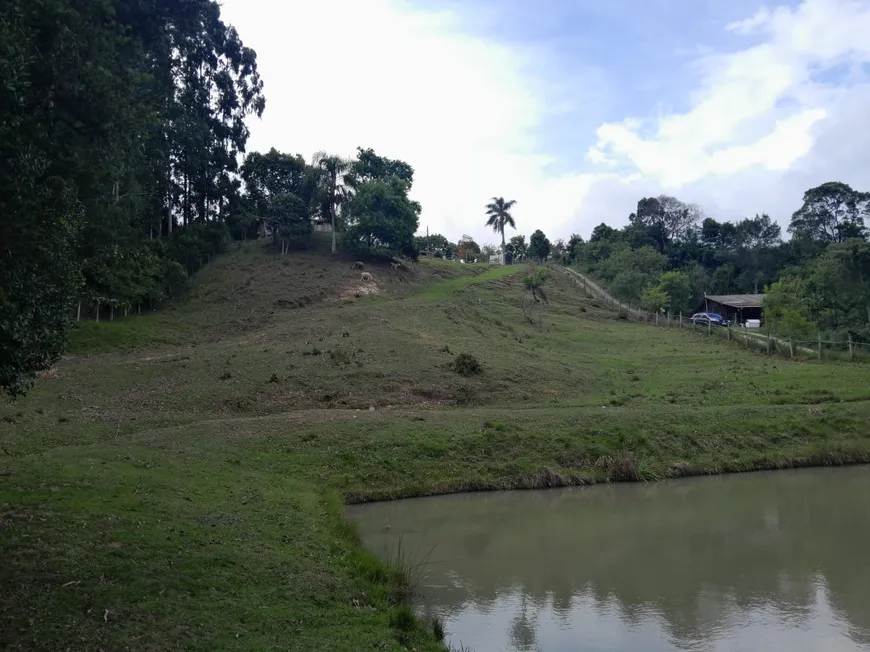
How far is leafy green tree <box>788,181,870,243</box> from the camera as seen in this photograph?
95.4 meters

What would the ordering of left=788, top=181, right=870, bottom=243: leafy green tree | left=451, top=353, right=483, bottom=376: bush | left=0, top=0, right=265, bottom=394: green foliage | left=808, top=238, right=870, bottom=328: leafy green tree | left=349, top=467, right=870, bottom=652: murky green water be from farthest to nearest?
1. left=788, top=181, right=870, bottom=243: leafy green tree
2. left=808, top=238, right=870, bottom=328: leafy green tree
3. left=451, top=353, right=483, bottom=376: bush
4. left=349, top=467, right=870, bottom=652: murky green water
5. left=0, top=0, right=265, bottom=394: green foliage

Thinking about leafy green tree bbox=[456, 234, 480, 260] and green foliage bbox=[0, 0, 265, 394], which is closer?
green foliage bbox=[0, 0, 265, 394]

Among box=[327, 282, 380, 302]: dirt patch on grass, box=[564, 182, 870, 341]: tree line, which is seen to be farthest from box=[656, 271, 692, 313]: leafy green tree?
box=[327, 282, 380, 302]: dirt patch on grass

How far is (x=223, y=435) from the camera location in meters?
24.8

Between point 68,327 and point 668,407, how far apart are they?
86.4 feet

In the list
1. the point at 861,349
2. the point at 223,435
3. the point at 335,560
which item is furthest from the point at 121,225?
the point at 861,349

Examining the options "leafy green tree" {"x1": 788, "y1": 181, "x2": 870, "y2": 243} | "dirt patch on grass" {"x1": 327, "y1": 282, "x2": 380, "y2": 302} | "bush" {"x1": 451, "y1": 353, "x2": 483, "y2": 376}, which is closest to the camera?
"bush" {"x1": 451, "y1": 353, "x2": 483, "y2": 376}

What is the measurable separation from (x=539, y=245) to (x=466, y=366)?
8151 cm

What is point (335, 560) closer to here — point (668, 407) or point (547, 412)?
point (547, 412)

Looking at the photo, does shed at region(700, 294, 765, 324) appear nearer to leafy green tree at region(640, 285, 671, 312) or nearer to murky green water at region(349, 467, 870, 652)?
leafy green tree at region(640, 285, 671, 312)

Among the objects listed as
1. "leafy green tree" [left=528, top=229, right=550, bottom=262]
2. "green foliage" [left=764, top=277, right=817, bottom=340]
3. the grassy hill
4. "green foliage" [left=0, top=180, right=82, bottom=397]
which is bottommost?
the grassy hill

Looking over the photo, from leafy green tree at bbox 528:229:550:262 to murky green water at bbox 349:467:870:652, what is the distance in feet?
296

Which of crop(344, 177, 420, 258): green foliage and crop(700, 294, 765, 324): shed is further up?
crop(344, 177, 420, 258): green foliage

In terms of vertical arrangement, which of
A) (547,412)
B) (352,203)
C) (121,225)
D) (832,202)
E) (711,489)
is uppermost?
(832,202)
